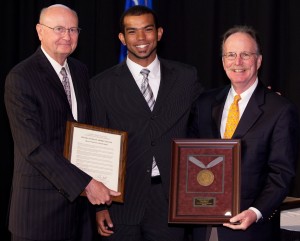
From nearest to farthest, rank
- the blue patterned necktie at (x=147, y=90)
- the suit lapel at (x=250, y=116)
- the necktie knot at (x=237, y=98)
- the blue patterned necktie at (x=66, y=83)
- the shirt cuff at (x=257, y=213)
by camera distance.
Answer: the shirt cuff at (x=257, y=213), the suit lapel at (x=250, y=116), the necktie knot at (x=237, y=98), the blue patterned necktie at (x=66, y=83), the blue patterned necktie at (x=147, y=90)

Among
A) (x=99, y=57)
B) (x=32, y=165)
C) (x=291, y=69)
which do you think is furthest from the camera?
(x=99, y=57)

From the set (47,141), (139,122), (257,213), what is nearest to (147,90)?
(139,122)

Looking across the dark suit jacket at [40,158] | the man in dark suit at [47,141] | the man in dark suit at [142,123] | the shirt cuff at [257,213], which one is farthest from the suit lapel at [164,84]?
the shirt cuff at [257,213]

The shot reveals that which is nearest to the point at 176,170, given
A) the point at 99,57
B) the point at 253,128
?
the point at 253,128

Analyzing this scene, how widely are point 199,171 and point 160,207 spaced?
1.82 ft

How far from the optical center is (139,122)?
370cm

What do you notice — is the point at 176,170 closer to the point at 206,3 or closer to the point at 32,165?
the point at 32,165

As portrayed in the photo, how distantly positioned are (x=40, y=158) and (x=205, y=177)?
966 millimetres

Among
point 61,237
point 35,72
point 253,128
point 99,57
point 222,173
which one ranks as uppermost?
point 99,57

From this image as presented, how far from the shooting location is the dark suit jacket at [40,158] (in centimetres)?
343

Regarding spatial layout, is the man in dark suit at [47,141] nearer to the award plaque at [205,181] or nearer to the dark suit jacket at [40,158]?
the dark suit jacket at [40,158]

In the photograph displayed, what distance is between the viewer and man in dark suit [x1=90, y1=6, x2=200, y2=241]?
3.68 m

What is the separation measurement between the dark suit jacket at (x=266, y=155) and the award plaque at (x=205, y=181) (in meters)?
0.11

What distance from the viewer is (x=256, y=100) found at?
3.34 meters
